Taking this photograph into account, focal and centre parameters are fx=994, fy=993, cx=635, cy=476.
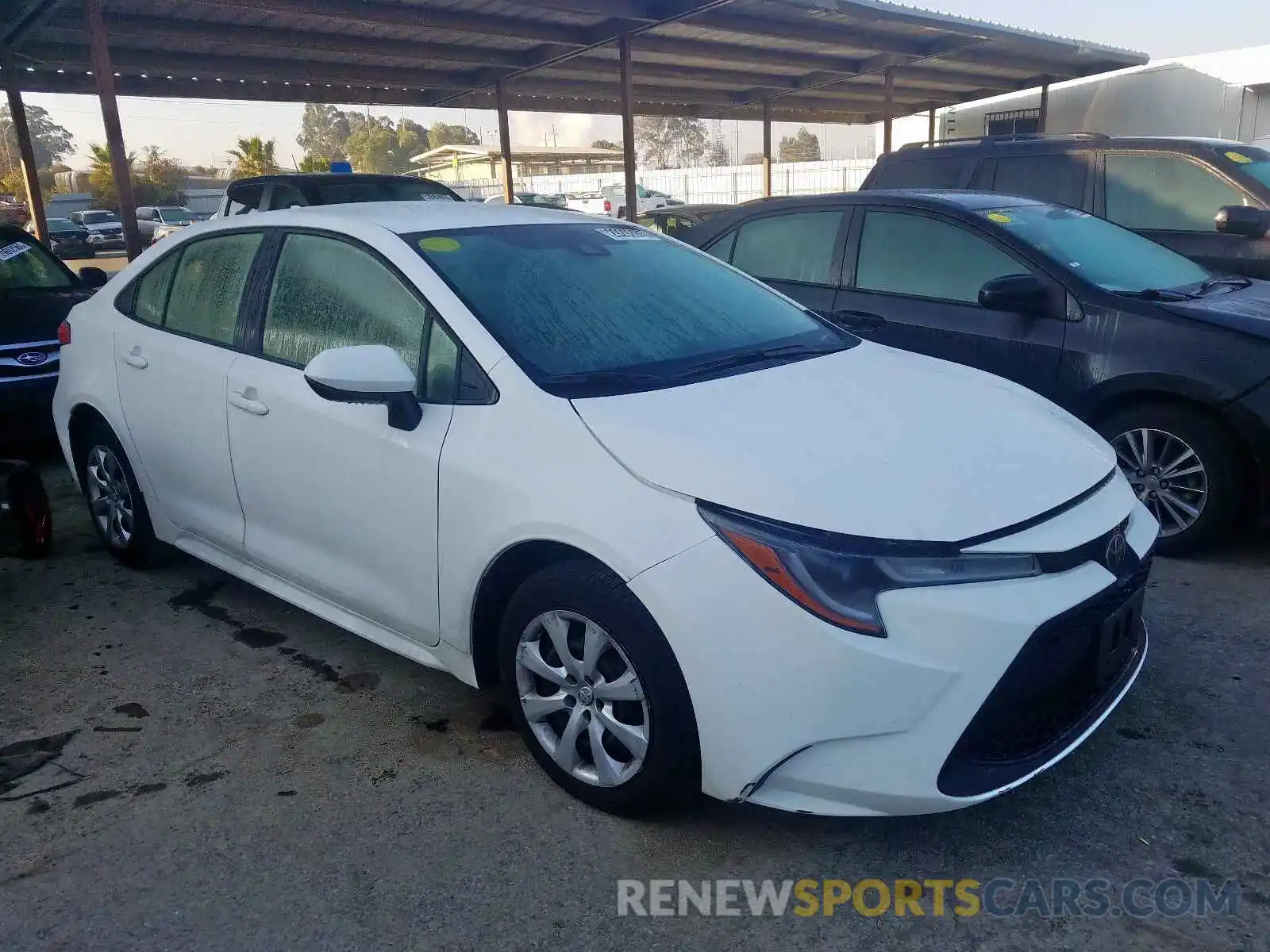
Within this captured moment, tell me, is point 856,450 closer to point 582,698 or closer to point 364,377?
point 582,698

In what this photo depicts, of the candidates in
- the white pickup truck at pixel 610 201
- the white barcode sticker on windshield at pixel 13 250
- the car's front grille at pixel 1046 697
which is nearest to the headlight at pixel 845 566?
the car's front grille at pixel 1046 697

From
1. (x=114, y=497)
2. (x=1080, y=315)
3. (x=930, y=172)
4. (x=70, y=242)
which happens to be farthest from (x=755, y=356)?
(x=70, y=242)

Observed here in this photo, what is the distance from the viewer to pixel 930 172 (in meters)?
7.21

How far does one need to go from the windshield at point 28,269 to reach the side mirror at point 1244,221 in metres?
7.94

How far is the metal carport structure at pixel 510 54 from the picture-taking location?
11852 millimetres

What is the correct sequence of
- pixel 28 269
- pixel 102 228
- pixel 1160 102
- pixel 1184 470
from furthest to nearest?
1. pixel 102 228
2. pixel 1160 102
3. pixel 28 269
4. pixel 1184 470

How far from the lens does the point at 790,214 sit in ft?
18.0

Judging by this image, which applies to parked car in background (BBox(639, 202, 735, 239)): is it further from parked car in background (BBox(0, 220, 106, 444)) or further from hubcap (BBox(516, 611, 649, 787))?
hubcap (BBox(516, 611, 649, 787))

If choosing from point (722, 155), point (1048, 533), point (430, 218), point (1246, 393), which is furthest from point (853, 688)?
point (722, 155)

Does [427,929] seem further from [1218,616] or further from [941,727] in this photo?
[1218,616]

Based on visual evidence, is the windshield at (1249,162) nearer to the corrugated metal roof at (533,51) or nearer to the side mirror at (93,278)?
the corrugated metal roof at (533,51)

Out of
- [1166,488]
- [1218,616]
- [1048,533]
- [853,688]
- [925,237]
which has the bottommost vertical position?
[1218,616]

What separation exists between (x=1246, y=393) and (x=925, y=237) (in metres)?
1.63

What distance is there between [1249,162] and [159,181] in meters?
66.0
